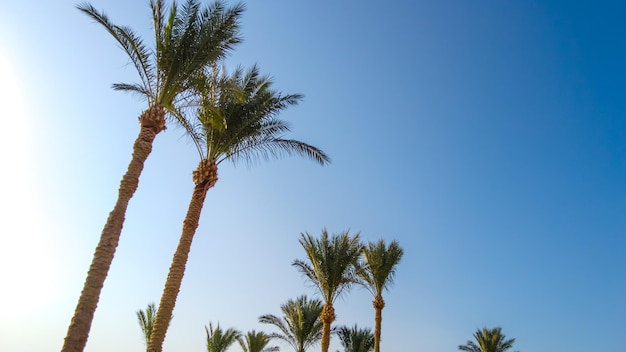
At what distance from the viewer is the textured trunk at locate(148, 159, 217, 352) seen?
12.6 metres

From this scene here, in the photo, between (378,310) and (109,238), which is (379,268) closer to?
(378,310)

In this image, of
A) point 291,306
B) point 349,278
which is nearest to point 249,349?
point 291,306

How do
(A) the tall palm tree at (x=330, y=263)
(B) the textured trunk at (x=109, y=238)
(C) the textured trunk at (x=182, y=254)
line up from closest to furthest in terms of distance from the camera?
(B) the textured trunk at (x=109, y=238)
(C) the textured trunk at (x=182, y=254)
(A) the tall palm tree at (x=330, y=263)

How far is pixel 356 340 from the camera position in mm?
35156

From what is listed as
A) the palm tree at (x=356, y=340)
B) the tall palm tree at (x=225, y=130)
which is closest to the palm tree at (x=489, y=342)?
the palm tree at (x=356, y=340)

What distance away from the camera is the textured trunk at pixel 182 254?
12.6 metres

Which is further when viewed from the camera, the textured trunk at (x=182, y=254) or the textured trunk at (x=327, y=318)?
the textured trunk at (x=327, y=318)

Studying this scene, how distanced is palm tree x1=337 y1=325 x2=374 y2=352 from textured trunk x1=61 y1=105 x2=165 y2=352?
2609 centimetres

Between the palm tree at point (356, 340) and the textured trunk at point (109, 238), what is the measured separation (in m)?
26.1

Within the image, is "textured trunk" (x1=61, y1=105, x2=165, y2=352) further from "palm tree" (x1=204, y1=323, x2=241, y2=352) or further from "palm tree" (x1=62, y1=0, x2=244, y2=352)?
"palm tree" (x1=204, y1=323, x2=241, y2=352)

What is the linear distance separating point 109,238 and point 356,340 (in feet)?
90.1

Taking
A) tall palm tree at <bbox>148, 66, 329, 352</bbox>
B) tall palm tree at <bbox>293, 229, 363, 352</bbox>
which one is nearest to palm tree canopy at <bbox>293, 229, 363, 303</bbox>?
tall palm tree at <bbox>293, 229, 363, 352</bbox>

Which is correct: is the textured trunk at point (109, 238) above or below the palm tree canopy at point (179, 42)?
below

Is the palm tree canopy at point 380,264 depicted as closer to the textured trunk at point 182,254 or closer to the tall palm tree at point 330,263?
the tall palm tree at point 330,263
